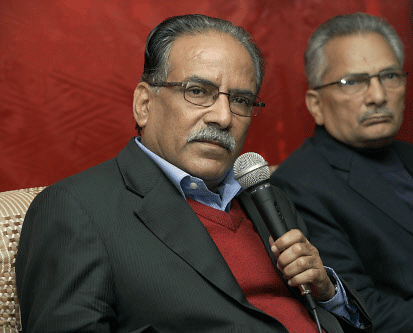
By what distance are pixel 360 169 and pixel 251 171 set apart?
90cm

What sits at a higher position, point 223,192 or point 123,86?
point 123,86

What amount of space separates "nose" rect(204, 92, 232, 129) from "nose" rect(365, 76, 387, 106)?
37.0 inches

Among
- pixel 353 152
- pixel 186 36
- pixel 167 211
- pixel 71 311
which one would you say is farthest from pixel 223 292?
pixel 353 152

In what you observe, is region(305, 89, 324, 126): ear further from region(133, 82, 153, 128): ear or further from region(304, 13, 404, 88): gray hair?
region(133, 82, 153, 128): ear

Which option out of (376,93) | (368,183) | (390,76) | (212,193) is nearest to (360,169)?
(368,183)

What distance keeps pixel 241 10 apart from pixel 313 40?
1.41 ft

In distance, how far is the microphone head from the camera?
134 cm

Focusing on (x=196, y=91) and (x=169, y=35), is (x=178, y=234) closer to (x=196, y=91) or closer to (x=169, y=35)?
(x=196, y=91)

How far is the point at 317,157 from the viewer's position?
208cm

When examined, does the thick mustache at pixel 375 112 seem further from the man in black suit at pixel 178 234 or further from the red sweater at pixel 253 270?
the red sweater at pixel 253 270

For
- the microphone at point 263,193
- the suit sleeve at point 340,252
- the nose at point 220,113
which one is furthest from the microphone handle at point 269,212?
the suit sleeve at point 340,252

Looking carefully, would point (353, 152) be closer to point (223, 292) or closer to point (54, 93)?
point (223, 292)

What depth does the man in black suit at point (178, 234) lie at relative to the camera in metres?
1.17

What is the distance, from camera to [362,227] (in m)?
1.84
